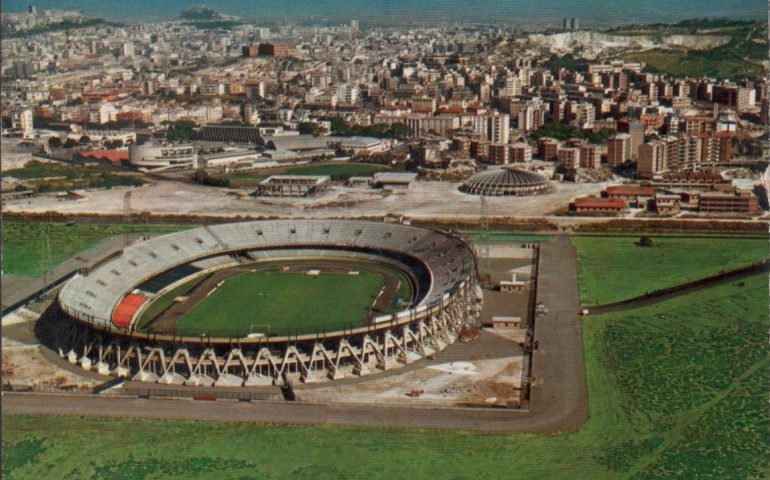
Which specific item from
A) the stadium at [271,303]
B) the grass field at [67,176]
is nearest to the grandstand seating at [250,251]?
the stadium at [271,303]

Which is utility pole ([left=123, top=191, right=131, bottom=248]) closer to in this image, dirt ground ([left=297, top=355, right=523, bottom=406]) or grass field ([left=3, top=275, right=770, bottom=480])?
dirt ground ([left=297, top=355, right=523, bottom=406])

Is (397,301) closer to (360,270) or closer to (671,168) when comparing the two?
(360,270)

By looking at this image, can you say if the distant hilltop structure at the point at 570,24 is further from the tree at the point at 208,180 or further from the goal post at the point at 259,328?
the goal post at the point at 259,328

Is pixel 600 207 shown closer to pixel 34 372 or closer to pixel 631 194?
pixel 631 194

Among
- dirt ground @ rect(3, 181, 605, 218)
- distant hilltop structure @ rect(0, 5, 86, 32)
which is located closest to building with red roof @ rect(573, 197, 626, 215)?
dirt ground @ rect(3, 181, 605, 218)

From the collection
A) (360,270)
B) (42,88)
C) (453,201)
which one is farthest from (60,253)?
(42,88)

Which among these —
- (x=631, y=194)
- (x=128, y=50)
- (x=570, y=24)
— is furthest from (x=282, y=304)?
(x=128, y=50)
